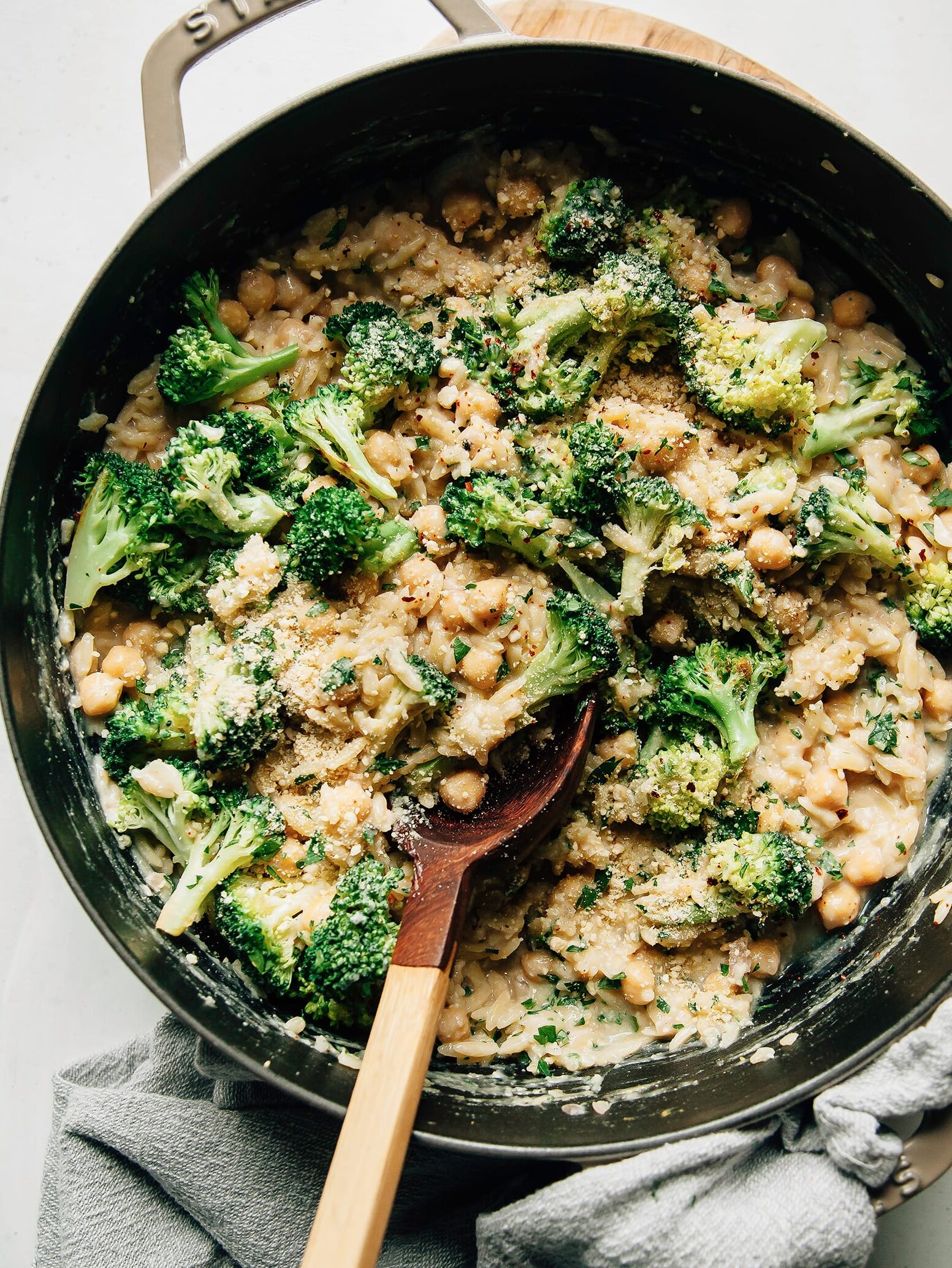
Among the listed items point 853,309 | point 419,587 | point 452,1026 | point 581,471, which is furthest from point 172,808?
point 853,309

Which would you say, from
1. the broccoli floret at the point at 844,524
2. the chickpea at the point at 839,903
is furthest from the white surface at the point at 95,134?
the chickpea at the point at 839,903

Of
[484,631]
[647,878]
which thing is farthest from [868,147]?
[647,878]

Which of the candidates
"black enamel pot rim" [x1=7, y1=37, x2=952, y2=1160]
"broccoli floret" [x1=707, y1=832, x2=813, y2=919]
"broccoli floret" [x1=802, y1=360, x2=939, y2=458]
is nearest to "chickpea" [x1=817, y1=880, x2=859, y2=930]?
"broccoli floret" [x1=707, y1=832, x2=813, y2=919]

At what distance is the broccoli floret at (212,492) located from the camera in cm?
330

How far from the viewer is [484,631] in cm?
330

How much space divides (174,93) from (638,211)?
1.69 meters

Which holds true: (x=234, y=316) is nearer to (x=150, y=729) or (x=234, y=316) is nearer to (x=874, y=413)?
(x=150, y=729)

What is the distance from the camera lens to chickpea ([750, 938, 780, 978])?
358cm

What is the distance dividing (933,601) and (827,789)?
0.78 metres

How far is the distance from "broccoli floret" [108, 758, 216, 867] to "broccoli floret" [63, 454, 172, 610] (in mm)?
678

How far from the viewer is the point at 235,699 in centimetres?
317

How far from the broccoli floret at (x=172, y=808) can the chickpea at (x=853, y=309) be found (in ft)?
9.41

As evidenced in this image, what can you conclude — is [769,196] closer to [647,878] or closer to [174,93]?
[174,93]

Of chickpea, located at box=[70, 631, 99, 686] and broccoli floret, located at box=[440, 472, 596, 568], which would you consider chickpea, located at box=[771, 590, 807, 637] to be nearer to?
broccoli floret, located at box=[440, 472, 596, 568]
